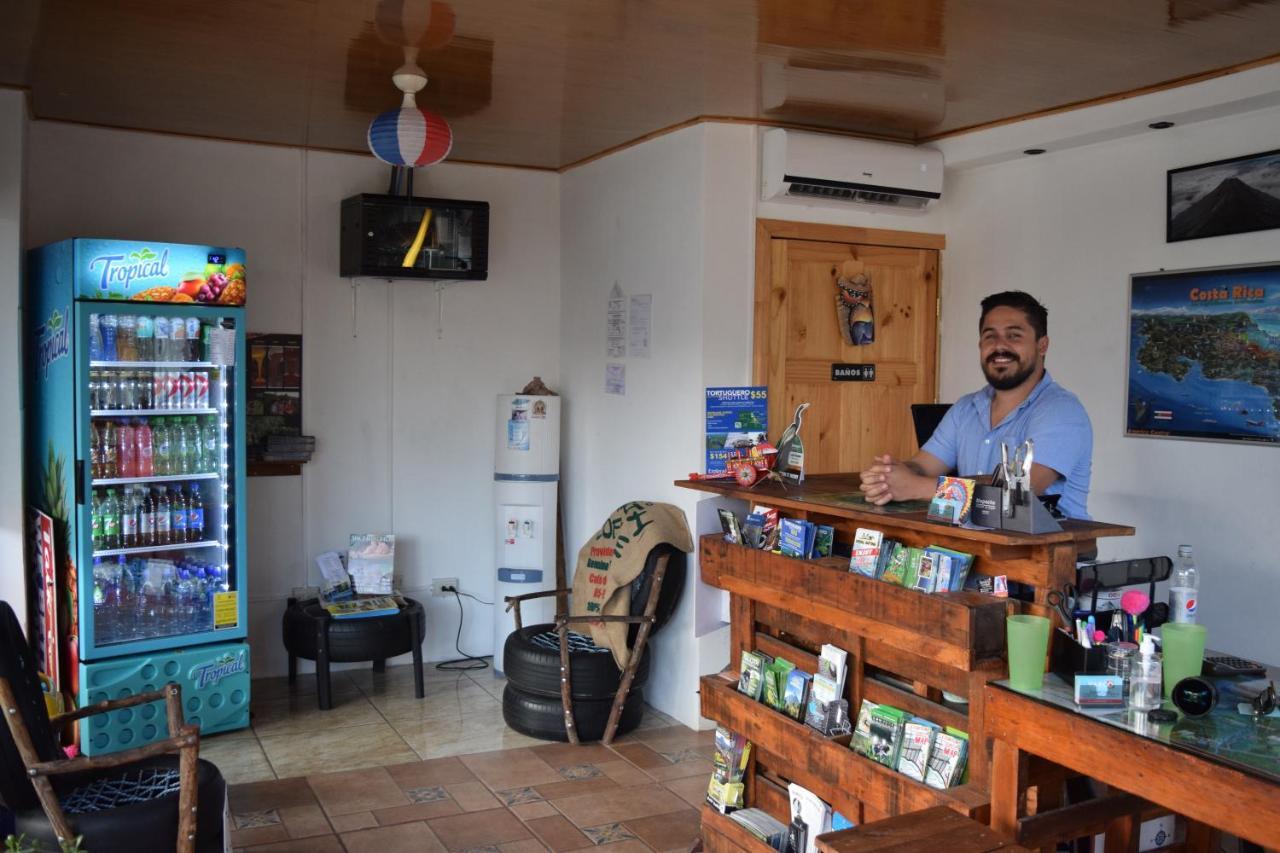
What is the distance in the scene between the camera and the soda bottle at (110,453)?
4844 millimetres

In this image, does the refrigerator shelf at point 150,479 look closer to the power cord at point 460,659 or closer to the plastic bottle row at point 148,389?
the plastic bottle row at point 148,389

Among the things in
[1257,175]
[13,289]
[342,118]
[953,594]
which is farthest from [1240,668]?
[13,289]

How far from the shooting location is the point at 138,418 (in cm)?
504

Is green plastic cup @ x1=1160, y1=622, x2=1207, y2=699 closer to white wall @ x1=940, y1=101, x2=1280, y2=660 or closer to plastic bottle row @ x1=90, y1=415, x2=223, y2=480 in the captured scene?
white wall @ x1=940, y1=101, x2=1280, y2=660

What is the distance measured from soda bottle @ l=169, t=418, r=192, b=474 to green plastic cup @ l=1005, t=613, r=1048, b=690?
12.4 ft

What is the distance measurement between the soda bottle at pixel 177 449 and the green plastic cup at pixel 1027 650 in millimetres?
3771

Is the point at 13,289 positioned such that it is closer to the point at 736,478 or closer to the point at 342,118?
the point at 342,118

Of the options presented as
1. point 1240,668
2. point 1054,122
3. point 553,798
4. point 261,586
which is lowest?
point 553,798

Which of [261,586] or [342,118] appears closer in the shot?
[342,118]

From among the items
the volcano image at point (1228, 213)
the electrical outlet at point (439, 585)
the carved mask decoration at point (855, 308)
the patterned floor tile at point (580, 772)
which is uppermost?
the volcano image at point (1228, 213)

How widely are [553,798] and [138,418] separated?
2464 millimetres

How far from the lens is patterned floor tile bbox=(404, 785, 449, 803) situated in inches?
171

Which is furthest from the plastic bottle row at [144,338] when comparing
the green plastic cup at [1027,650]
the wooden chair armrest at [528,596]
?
the green plastic cup at [1027,650]

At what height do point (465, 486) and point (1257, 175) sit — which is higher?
point (1257, 175)
